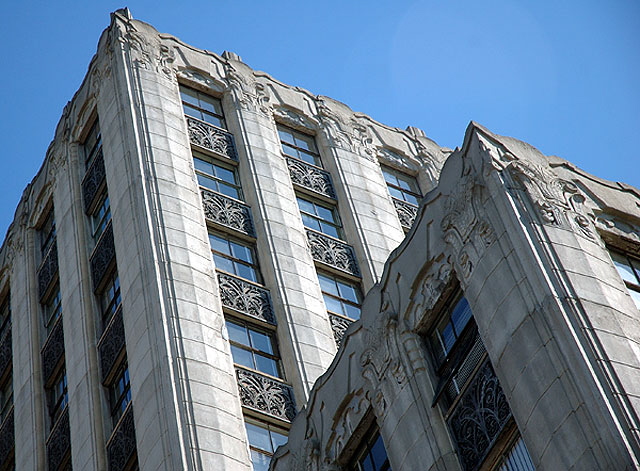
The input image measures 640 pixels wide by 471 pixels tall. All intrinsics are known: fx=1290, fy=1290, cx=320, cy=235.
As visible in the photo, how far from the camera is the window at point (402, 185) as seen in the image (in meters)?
45.8

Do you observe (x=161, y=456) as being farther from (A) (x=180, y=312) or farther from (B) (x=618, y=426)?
(B) (x=618, y=426)

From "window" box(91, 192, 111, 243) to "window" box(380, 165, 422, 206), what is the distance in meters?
11.1

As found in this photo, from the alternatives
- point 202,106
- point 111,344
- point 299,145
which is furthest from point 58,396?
point 299,145

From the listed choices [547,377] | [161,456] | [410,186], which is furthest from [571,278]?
[410,186]

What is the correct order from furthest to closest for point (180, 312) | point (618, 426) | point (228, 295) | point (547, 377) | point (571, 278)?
point (228, 295) → point (180, 312) → point (571, 278) → point (547, 377) → point (618, 426)

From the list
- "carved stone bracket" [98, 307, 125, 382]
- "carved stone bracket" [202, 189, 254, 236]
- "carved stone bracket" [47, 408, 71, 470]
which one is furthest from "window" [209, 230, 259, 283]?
"carved stone bracket" [47, 408, 71, 470]

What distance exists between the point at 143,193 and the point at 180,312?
5020mm

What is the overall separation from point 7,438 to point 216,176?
35.1 feet

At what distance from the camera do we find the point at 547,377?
58.4 ft

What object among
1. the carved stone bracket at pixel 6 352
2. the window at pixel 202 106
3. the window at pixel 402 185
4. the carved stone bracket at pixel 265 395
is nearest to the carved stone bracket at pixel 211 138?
the window at pixel 202 106

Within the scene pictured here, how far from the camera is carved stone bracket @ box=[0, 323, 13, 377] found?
143 ft

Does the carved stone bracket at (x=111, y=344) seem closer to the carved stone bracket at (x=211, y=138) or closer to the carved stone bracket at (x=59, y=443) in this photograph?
the carved stone bracket at (x=59, y=443)

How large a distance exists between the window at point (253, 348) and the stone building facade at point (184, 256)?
65 millimetres

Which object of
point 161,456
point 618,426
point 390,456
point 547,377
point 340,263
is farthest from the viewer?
point 340,263
